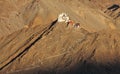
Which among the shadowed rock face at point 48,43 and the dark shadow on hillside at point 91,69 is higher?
the shadowed rock face at point 48,43

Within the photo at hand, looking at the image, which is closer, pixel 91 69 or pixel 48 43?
pixel 91 69

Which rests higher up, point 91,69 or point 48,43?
point 48,43

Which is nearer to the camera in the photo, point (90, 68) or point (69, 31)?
point (90, 68)

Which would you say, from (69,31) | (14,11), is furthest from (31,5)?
(69,31)

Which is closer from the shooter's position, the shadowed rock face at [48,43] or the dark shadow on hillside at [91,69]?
the dark shadow on hillside at [91,69]

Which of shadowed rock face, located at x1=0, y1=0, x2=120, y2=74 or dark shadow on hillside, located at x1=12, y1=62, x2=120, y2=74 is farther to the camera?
shadowed rock face, located at x1=0, y1=0, x2=120, y2=74

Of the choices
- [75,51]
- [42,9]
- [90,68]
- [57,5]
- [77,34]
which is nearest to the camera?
[90,68]

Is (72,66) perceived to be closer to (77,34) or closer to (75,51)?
(75,51)

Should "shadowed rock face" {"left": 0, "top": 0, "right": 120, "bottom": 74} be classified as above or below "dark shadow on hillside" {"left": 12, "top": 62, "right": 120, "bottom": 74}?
above
